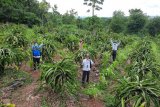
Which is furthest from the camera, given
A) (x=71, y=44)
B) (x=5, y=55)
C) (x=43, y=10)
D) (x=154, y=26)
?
(x=154, y=26)

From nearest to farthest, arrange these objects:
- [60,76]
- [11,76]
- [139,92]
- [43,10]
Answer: [139,92] < [60,76] < [11,76] < [43,10]

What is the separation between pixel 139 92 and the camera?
27.3 ft

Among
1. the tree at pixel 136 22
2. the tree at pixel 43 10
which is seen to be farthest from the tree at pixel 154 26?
the tree at pixel 43 10

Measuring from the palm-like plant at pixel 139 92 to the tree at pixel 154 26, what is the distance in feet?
176

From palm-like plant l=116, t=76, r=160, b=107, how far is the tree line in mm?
36999

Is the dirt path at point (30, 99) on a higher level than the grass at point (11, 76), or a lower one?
lower

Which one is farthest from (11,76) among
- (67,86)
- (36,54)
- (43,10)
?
(43,10)

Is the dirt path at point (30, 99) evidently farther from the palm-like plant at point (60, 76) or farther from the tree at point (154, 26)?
the tree at point (154, 26)

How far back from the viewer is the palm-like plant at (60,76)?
1084 cm

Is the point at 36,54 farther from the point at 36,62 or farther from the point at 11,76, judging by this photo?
the point at 11,76

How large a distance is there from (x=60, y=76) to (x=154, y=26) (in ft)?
174

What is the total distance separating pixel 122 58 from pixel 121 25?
4649cm

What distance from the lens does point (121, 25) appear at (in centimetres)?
6662

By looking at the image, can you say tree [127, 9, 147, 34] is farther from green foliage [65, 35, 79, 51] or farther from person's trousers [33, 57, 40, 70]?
person's trousers [33, 57, 40, 70]
